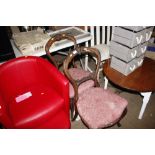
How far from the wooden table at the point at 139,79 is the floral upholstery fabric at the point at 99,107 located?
19 centimetres

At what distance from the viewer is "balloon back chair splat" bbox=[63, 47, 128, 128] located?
1.44 m

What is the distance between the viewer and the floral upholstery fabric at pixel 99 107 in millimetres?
1436

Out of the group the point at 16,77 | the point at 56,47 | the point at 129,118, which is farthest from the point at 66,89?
the point at 129,118

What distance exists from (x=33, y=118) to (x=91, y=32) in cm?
147

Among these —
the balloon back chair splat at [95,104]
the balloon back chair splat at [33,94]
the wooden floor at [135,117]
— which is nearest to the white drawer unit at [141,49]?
the balloon back chair splat at [95,104]

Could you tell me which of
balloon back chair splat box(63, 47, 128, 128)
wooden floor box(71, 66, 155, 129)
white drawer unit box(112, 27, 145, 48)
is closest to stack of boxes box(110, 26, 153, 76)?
white drawer unit box(112, 27, 145, 48)

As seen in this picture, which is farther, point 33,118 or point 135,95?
point 135,95

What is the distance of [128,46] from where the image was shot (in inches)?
63.6

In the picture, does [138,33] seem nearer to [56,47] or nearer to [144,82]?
[144,82]

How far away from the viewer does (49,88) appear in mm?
1804

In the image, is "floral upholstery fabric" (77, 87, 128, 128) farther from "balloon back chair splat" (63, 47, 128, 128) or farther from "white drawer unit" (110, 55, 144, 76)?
"white drawer unit" (110, 55, 144, 76)

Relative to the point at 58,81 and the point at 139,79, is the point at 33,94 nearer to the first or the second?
the point at 58,81

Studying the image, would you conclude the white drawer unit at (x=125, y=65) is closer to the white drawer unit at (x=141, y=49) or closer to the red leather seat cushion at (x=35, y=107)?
the white drawer unit at (x=141, y=49)
